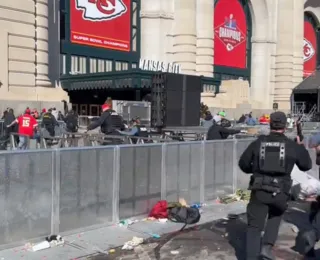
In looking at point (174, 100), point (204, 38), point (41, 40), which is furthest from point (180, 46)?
point (174, 100)

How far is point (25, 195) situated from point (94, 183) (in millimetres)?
1156

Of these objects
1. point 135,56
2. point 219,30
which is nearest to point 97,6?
point 135,56

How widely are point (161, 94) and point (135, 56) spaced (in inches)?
886

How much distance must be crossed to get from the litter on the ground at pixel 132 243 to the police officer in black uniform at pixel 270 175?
5.78 ft

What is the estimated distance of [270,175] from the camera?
4.87 meters

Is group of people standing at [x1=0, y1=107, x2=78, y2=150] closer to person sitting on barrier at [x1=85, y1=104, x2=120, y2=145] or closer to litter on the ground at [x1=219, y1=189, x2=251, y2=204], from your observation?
person sitting on barrier at [x1=85, y1=104, x2=120, y2=145]

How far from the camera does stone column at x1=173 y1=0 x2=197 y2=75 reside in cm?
3575

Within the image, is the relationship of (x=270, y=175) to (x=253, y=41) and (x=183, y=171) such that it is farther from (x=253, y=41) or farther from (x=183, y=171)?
(x=253, y=41)

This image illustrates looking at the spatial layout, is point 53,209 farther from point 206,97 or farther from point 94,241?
point 206,97

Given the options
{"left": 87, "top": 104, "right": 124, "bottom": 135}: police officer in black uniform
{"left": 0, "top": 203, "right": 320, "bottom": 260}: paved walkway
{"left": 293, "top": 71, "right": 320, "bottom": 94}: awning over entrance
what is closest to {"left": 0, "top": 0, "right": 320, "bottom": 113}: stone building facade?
{"left": 293, "top": 71, "right": 320, "bottom": 94}: awning over entrance

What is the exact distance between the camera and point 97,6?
1308 inches

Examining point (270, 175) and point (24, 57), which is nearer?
point (270, 175)

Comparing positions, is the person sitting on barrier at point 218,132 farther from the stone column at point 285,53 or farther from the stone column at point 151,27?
the stone column at point 285,53

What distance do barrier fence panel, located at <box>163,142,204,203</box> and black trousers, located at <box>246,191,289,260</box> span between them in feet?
10.1
